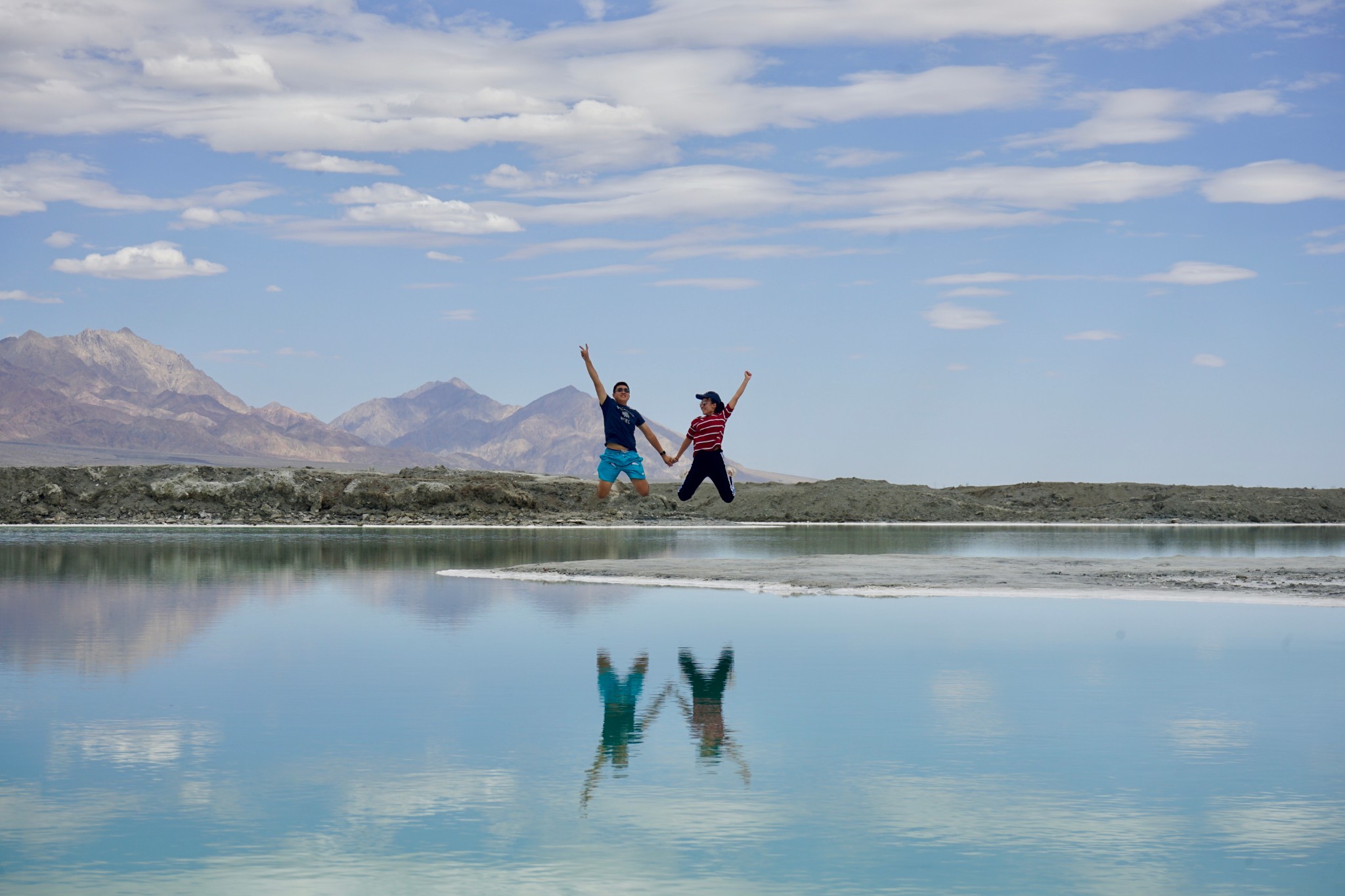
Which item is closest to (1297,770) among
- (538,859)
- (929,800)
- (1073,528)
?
(929,800)

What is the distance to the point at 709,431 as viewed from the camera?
60.1ft

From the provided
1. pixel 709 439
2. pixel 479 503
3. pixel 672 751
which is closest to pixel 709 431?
pixel 709 439

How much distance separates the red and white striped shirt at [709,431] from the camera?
18297 mm

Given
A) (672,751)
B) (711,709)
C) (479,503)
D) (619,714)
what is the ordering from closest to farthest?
(672,751), (619,714), (711,709), (479,503)

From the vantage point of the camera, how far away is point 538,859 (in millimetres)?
10734

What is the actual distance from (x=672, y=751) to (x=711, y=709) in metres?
2.39

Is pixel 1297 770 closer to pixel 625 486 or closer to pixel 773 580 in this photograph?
pixel 773 580

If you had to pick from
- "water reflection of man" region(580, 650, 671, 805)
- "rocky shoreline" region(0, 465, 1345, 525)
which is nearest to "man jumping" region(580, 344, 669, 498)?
"water reflection of man" region(580, 650, 671, 805)

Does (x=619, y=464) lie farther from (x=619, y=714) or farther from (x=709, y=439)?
(x=619, y=714)

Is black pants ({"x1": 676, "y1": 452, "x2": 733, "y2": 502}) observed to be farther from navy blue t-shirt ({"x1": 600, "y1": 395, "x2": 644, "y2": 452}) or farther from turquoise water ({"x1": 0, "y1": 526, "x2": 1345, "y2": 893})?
turquoise water ({"x1": 0, "y1": 526, "x2": 1345, "y2": 893})

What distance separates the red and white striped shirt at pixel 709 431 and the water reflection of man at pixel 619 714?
3533 mm

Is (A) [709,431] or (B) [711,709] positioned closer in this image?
(B) [711,709]

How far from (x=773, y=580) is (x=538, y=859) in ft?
83.9

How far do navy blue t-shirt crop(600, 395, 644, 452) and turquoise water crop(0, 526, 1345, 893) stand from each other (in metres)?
3.58
